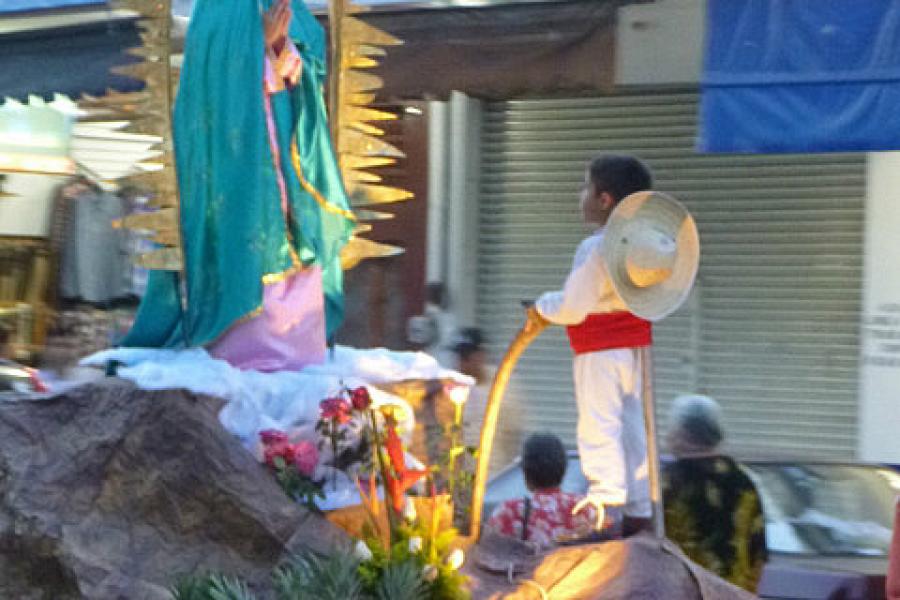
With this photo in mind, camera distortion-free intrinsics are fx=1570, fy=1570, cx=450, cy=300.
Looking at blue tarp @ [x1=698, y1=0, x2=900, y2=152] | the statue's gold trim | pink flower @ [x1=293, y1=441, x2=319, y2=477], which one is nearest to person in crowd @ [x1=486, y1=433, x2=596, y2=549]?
pink flower @ [x1=293, y1=441, x2=319, y2=477]

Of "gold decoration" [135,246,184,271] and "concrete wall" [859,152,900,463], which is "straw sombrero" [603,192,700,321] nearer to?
"gold decoration" [135,246,184,271]

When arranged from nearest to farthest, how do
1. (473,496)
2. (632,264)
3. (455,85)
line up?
(632,264) < (473,496) < (455,85)

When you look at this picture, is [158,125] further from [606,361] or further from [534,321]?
[606,361]

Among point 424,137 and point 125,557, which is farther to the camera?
point 424,137

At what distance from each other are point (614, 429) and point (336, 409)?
2.80 ft

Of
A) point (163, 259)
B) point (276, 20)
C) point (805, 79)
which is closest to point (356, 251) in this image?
point (163, 259)

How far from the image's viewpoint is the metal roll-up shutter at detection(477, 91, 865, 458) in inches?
382

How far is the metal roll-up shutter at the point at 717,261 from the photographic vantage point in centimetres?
971

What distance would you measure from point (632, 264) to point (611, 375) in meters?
0.44

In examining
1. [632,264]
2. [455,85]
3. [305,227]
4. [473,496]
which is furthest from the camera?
[455,85]

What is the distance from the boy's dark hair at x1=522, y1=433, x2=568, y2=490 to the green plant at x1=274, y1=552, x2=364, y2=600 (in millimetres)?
992

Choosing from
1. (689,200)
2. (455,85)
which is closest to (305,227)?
(455,85)

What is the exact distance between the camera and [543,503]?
505 centimetres

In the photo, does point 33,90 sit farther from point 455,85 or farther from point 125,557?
point 125,557
